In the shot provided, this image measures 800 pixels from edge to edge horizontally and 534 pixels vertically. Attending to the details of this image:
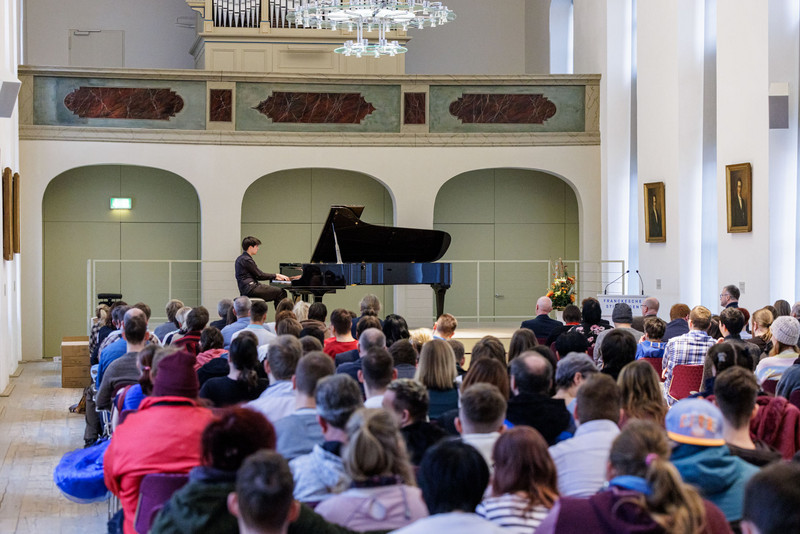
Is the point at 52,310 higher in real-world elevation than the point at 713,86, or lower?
lower

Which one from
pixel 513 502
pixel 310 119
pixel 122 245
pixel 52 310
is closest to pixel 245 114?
pixel 310 119

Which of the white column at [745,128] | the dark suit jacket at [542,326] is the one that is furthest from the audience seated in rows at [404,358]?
the white column at [745,128]

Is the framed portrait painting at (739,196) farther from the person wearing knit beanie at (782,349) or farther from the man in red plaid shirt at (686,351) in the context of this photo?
the person wearing knit beanie at (782,349)

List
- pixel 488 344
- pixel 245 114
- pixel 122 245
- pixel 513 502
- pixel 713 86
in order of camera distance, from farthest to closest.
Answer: pixel 122 245
pixel 245 114
pixel 713 86
pixel 488 344
pixel 513 502

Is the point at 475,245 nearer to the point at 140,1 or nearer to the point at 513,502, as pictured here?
the point at 140,1

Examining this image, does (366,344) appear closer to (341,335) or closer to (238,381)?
(238,381)

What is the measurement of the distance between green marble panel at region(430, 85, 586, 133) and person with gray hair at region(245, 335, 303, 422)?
1023 cm

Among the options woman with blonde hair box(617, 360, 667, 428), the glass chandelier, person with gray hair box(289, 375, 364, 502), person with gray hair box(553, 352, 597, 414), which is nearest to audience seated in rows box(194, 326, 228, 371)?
person with gray hair box(553, 352, 597, 414)

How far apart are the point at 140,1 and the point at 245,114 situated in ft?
11.9

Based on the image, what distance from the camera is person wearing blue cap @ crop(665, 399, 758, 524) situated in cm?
307

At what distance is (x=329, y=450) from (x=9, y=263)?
987cm

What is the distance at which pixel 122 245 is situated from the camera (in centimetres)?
1523

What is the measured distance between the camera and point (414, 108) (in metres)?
14.5

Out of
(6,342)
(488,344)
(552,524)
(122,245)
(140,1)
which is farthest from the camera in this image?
(140,1)
